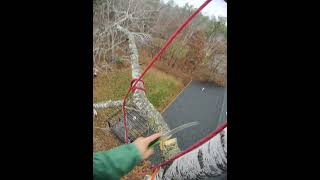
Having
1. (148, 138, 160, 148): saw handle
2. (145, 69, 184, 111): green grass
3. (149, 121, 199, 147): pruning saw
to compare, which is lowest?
(148, 138, 160, 148): saw handle

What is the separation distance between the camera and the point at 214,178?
2912 millimetres

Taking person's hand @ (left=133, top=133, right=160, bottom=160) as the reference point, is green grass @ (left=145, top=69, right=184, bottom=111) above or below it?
above

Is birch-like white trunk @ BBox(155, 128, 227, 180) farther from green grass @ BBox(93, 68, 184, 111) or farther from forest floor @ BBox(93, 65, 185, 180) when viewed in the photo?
green grass @ BBox(93, 68, 184, 111)

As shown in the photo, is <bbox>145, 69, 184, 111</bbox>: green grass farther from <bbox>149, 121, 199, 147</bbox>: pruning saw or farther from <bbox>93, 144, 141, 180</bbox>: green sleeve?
<bbox>93, 144, 141, 180</bbox>: green sleeve

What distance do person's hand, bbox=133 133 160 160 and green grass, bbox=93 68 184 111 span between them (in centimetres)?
18

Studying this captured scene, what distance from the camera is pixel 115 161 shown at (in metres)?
2.84

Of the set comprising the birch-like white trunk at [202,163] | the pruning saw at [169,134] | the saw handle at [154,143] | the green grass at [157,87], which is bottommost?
the birch-like white trunk at [202,163]

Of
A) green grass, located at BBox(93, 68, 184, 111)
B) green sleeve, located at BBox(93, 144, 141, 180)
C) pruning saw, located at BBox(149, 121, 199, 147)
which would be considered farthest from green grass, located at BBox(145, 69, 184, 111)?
green sleeve, located at BBox(93, 144, 141, 180)

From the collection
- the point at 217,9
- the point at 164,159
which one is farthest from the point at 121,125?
the point at 217,9

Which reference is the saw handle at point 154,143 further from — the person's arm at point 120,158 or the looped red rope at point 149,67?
the looped red rope at point 149,67

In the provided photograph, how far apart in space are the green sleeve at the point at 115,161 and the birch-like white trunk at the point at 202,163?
17 cm

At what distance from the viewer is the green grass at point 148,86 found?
2.88 m

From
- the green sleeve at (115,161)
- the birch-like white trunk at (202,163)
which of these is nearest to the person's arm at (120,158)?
the green sleeve at (115,161)

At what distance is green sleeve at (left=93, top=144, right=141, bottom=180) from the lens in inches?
111
